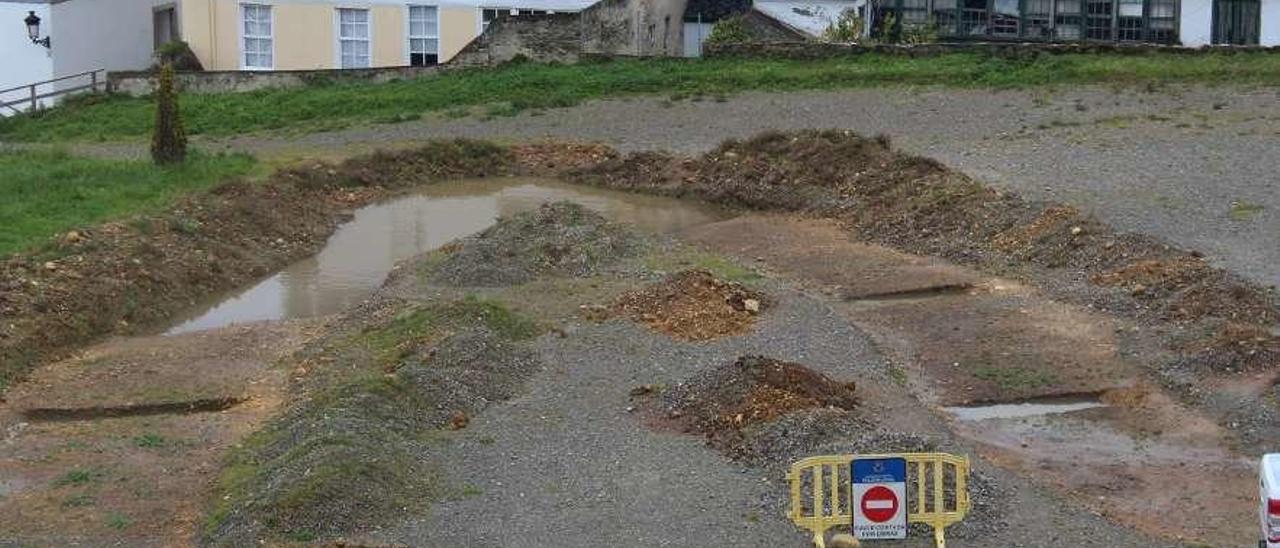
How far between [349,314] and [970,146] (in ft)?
50.2

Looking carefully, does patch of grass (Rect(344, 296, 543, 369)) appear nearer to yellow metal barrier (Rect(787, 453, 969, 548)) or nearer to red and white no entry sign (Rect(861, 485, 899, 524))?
yellow metal barrier (Rect(787, 453, 969, 548))

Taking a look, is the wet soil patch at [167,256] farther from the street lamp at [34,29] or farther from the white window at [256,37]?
the street lamp at [34,29]

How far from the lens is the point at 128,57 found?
165 ft

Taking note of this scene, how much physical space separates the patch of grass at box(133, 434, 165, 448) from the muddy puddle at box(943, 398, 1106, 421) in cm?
807

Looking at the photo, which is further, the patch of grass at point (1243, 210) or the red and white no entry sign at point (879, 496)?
the patch of grass at point (1243, 210)

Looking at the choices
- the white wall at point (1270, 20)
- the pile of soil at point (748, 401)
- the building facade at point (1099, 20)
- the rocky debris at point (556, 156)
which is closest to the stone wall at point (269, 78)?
Result: the rocky debris at point (556, 156)

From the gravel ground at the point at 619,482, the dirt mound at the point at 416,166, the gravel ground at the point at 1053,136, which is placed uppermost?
the gravel ground at the point at 1053,136

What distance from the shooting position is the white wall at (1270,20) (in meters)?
47.7

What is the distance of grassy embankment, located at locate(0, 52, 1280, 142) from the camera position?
1614 inches

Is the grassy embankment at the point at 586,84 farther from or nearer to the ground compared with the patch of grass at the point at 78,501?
farther from the ground

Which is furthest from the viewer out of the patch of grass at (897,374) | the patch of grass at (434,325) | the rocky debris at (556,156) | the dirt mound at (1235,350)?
the rocky debris at (556,156)

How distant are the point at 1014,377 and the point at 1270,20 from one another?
32.1 metres

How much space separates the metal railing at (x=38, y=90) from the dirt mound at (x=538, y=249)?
2177cm

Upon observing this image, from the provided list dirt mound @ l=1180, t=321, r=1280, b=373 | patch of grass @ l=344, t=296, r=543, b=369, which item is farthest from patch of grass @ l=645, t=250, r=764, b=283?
dirt mound @ l=1180, t=321, r=1280, b=373
